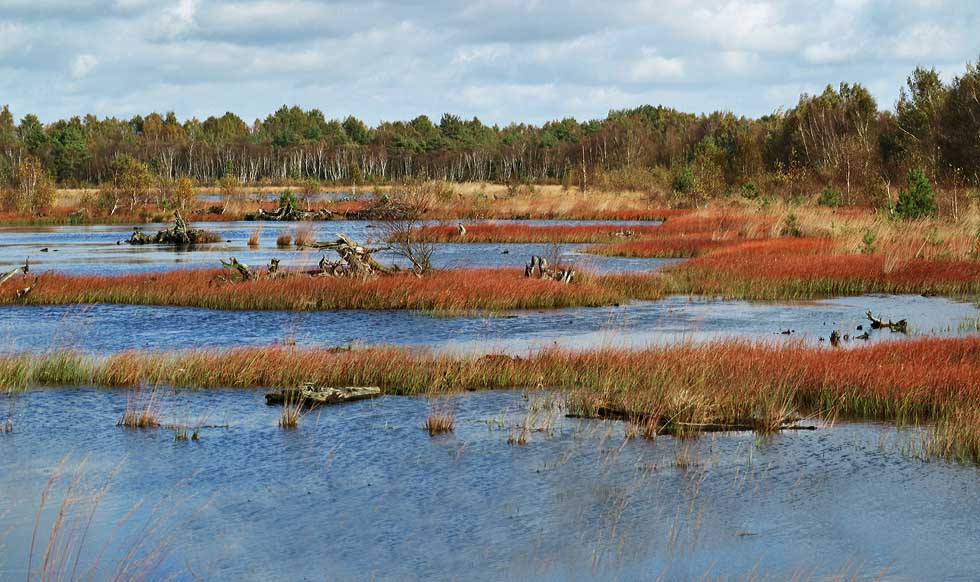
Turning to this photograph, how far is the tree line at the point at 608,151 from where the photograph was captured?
57656 millimetres

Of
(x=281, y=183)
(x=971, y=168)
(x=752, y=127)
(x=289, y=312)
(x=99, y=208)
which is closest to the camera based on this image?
(x=289, y=312)

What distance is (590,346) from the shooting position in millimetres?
19094

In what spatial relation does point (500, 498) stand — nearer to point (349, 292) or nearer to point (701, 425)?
point (701, 425)

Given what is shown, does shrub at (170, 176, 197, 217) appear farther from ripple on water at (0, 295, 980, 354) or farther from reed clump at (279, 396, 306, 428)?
reed clump at (279, 396, 306, 428)

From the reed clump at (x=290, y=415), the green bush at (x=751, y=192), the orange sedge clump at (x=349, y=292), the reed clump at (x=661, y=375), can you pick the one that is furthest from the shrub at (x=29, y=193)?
the reed clump at (x=290, y=415)

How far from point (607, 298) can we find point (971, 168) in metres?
28.8

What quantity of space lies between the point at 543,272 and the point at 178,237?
27341mm

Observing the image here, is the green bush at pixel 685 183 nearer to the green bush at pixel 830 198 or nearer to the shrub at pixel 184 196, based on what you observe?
the green bush at pixel 830 198

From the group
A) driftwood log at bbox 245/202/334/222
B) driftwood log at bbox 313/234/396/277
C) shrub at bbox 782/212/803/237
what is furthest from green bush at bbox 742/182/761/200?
driftwood log at bbox 313/234/396/277

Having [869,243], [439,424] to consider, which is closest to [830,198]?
[869,243]

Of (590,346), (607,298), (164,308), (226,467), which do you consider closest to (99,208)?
(164,308)

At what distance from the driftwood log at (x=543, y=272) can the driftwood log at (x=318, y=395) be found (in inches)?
538

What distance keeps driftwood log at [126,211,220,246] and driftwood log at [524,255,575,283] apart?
26.1m

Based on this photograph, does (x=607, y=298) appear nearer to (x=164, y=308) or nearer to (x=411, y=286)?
(x=411, y=286)
